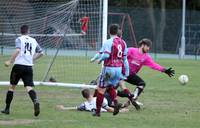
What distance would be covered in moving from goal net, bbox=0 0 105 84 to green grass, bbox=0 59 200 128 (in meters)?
2.69

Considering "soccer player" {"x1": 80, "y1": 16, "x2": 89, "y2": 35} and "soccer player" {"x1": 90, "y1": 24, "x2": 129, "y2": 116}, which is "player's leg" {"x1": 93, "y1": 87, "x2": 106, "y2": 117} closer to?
"soccer player" {"x1": 90, "y1": 24, "x2": 129, "y2": 116}

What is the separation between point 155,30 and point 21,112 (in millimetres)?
38526

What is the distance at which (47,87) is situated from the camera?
835 inches

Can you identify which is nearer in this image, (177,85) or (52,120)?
(52,120)

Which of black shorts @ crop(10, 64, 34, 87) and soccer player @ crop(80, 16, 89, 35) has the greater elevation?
soccer player @ crop(80, 16, 89, 35)

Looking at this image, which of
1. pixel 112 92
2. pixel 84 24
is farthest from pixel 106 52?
pixel 84 24

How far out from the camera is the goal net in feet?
75.4

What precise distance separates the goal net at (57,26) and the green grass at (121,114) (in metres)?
2.69

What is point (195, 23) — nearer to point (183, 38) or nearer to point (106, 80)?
point (183, 38)

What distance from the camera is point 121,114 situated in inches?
584

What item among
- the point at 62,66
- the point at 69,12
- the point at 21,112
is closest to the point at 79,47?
the point at 62,66

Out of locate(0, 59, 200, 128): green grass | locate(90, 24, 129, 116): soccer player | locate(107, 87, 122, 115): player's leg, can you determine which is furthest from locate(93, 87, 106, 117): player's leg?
locate(107, 87, 122, 115): player's leg

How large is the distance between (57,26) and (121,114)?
30.8 feet

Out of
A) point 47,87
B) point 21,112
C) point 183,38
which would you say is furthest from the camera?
point 183,38
